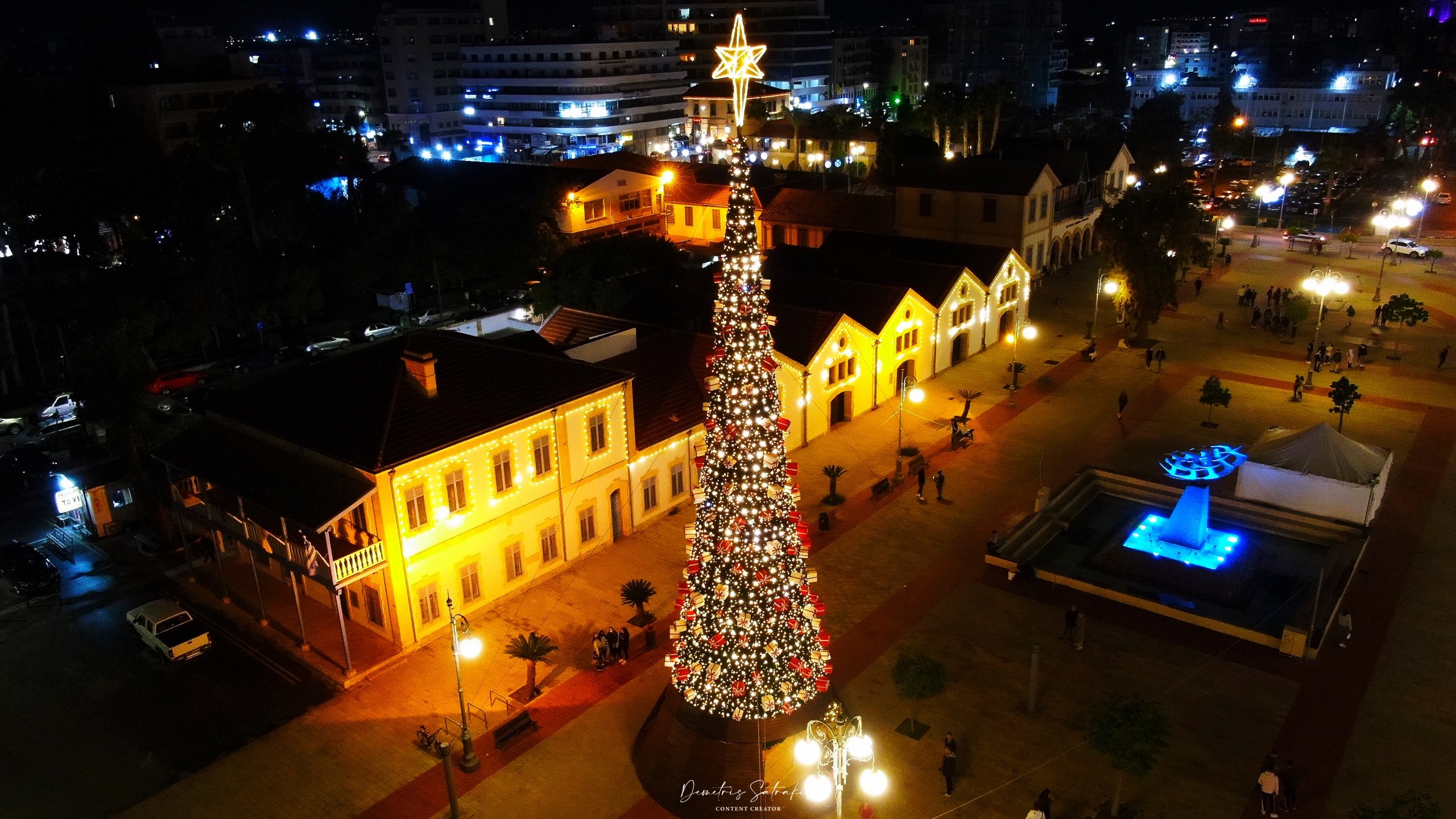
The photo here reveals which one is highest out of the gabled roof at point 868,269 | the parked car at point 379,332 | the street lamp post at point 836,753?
the gabled roof at point 868,269

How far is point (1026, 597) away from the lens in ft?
91.2

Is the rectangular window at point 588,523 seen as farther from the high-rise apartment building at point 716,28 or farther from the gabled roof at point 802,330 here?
the high-rise apartment building at point 716,28

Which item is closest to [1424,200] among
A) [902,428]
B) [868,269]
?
[868,269]

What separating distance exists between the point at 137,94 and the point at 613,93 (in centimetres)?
5998

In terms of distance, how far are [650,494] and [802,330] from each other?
10315 millimetres

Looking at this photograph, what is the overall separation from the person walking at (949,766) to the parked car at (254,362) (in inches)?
1686

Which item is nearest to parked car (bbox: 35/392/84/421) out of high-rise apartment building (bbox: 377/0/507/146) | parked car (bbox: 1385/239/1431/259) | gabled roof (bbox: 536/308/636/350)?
gabled roof (bbox: 536/308/636/350)

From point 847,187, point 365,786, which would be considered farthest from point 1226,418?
point 847,187

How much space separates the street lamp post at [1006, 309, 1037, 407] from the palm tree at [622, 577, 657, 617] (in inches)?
893

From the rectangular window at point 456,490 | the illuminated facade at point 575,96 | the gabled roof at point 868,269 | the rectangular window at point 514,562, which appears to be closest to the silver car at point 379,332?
the gabled roof at point 868,269

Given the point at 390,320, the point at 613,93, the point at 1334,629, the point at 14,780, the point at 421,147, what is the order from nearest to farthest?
1. the point at 14,780
2. the point at 1334,629
3. the point at 390,320
4. the point at 613,93
5. the point at 421,147

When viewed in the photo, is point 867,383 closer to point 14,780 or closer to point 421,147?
point 14,780

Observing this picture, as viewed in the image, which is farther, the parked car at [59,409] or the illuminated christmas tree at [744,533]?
the parked car at [59,409]

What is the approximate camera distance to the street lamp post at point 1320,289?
44594 mm
